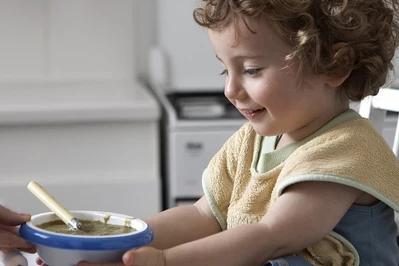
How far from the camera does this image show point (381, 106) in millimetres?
1211

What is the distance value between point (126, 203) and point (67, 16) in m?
0.79

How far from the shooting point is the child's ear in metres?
0.92

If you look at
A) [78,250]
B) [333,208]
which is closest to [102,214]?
[78,250]

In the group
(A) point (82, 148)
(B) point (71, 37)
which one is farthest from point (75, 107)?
(B) point (71, 37)

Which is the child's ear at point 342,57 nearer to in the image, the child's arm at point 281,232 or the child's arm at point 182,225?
the child's arm at point 281,232

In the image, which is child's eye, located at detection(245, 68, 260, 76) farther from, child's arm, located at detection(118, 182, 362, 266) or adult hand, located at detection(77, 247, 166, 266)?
adult hand, located at detection(77, 247, 166, 266)

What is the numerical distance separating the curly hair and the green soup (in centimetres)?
27

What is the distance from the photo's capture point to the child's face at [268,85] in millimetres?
906

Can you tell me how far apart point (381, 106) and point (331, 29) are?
33cm

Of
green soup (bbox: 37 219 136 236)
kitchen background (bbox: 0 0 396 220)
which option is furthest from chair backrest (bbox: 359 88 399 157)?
kitchen background (bbox: 0 0 396 220)

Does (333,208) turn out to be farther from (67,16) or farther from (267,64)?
(67,16)

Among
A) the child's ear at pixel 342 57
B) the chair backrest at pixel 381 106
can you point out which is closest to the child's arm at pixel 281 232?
the child's ear at pixel 342 57

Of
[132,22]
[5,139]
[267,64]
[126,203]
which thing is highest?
[267,64]

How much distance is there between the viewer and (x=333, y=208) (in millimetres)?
861
